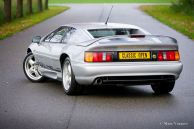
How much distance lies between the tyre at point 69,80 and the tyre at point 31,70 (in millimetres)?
1628

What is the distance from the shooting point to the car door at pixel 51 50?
460 inches

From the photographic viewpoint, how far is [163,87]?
11352mm

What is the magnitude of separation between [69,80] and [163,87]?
1.57 meters

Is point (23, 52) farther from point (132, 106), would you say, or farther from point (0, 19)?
point (0, 19)

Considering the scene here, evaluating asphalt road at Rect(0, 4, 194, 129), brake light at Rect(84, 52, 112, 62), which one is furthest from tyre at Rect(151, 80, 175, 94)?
brake light at Rect(84, 52, 112, 62)

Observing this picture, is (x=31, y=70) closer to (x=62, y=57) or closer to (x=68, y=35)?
(x=68, y=35)

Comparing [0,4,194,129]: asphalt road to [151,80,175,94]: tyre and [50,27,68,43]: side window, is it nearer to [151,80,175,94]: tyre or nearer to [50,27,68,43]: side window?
[151,80,175,94]: tyre

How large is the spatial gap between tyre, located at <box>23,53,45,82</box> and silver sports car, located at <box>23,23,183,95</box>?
147cm

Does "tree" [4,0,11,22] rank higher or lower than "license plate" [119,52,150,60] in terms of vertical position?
lower

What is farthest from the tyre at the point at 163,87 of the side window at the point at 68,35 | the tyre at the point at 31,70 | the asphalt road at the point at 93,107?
the tyre at the point at 31,70

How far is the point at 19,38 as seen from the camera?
26922mm

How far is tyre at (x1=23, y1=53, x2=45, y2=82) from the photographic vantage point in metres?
12.9

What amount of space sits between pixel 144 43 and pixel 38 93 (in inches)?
81.9

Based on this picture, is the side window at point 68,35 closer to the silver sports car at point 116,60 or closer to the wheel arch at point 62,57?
the silver sports car at point 116,60
